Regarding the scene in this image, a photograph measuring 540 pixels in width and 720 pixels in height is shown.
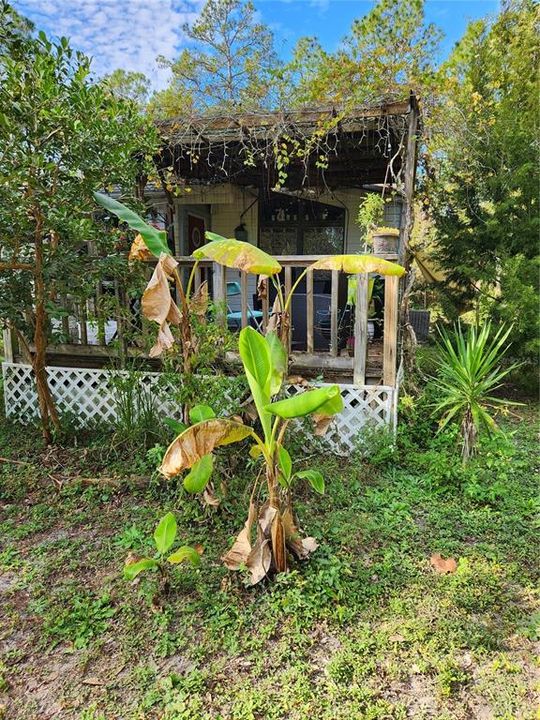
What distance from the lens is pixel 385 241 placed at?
511cm

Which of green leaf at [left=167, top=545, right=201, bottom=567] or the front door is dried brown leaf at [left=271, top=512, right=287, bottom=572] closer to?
green leaf at [left=167, top=545, right=201, bottom=567]

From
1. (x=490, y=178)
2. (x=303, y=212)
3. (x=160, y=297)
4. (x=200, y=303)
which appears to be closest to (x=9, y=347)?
(x=200, y=303)

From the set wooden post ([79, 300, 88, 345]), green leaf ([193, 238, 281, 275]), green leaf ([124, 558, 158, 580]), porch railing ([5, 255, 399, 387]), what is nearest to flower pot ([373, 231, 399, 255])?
porch railing ([5, 255, 399, 387])

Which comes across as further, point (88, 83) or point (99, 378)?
point (99, 378)

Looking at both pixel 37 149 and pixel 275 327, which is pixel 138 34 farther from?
pixel 275 327

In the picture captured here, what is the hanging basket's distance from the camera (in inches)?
199

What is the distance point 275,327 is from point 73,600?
2.06m

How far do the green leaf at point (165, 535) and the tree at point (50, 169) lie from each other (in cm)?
237

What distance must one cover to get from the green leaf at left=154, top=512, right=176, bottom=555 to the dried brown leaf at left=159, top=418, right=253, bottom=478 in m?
0.37

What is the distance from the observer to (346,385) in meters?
4.48

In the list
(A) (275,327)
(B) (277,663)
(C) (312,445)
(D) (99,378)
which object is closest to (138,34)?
(D) (99,378)

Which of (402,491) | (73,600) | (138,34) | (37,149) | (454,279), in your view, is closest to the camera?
(73,600)

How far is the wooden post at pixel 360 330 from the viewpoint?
4.33 metres

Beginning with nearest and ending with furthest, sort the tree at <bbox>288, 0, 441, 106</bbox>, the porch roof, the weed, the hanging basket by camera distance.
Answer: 1. the weed
2. the hanging basket
3. the porch roof
4. the tree at <bbox>288, 0, 441, 106</bbox>
